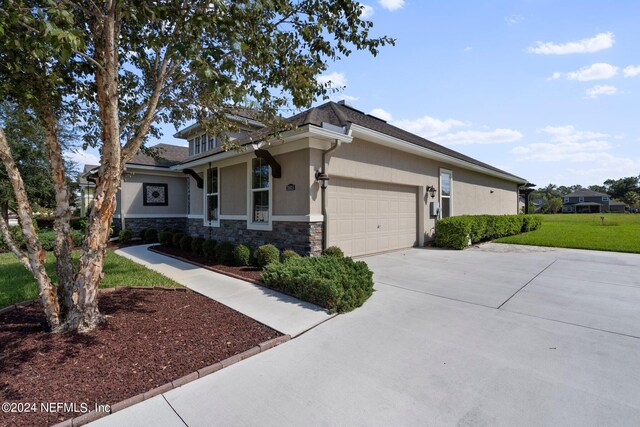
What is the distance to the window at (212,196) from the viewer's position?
10.5 meters

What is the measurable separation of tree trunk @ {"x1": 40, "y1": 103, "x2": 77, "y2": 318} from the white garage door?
5.03 m

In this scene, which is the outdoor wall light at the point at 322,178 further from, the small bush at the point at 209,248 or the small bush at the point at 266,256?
the small bush at the point at 209,248

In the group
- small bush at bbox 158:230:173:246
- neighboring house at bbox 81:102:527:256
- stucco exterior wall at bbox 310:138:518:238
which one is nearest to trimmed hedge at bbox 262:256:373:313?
neighboring house at bbox 81:102:527:256

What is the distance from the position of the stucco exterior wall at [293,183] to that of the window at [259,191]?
0.44 metres

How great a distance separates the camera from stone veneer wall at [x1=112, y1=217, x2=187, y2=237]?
1303cm

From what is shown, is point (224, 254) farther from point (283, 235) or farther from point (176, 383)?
point (176, 383)

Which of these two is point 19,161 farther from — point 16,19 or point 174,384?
point 174,384

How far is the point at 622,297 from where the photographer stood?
4879 millimetres

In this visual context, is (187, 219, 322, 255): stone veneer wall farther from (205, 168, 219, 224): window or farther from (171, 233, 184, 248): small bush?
(171, 233, 184, 248): small bush

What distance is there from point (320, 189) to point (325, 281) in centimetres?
313

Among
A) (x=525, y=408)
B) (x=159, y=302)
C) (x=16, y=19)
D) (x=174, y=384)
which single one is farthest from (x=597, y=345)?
(x=16, y=19)

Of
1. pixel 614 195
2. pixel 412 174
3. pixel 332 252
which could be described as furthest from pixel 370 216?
pixel 614 195

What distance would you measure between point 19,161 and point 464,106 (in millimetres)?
18346

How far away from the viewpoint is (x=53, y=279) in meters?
6.05
